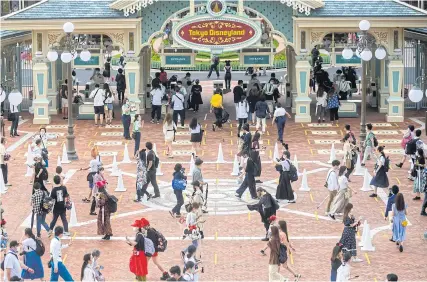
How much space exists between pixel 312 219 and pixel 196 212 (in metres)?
4.02

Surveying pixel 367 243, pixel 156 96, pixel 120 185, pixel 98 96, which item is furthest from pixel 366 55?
pixel 367 243

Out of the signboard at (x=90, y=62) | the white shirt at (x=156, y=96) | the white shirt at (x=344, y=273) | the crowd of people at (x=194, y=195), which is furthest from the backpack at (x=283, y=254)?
the signboard at (x=90, y=62)

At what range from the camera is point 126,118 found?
34844 millimetres

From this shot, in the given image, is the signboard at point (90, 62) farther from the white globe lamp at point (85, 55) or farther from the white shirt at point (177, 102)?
the white shirt at point (177, 102)

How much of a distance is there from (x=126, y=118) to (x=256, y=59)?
21.9ft

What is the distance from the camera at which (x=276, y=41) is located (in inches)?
1813

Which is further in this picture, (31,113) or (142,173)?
(31,113)

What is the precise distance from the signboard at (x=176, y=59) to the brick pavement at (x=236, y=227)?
5.86 metres

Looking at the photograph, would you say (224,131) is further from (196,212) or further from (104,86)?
(196,212)

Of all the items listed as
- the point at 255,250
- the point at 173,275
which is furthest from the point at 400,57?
the point at 173,275

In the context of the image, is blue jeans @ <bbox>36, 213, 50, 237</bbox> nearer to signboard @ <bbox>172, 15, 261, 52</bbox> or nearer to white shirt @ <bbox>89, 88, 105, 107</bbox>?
white shirt @ <bbox>89, 88, 105, 107</bbox>

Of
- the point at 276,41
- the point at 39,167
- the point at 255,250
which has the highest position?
the point at 276,41

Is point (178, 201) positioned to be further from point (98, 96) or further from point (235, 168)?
point (98, 96)

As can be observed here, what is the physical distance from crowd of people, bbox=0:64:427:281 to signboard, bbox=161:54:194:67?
1718 mm
